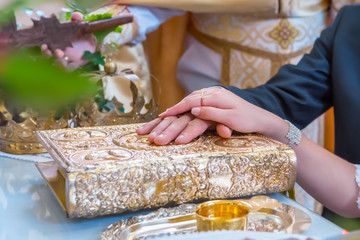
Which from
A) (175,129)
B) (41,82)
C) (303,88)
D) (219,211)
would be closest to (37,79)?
(41,82)

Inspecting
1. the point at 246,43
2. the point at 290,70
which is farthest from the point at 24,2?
the point at 246,43

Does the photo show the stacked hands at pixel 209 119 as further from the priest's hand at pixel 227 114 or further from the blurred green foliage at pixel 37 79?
the blurred green foliage at pixel 37 79

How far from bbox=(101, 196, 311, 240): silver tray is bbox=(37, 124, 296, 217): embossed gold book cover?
3 cm

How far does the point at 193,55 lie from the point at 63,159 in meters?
1.19

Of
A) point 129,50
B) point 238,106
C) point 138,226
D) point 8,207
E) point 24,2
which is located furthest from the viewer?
point 129,50

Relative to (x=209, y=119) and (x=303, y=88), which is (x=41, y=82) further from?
(x=303, y=88)

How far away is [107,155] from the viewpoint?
0.59 metres

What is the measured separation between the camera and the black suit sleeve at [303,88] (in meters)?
0.98

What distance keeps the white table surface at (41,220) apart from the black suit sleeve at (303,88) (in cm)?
35

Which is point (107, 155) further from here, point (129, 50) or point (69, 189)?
point (129, 50)

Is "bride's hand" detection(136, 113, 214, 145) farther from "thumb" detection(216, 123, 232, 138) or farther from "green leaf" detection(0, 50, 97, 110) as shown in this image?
"green leaf" detection(0, 50, 97, 110)

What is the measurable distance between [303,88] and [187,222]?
1.94ft

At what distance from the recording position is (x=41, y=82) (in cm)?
15

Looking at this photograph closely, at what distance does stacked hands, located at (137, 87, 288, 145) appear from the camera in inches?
26.9
